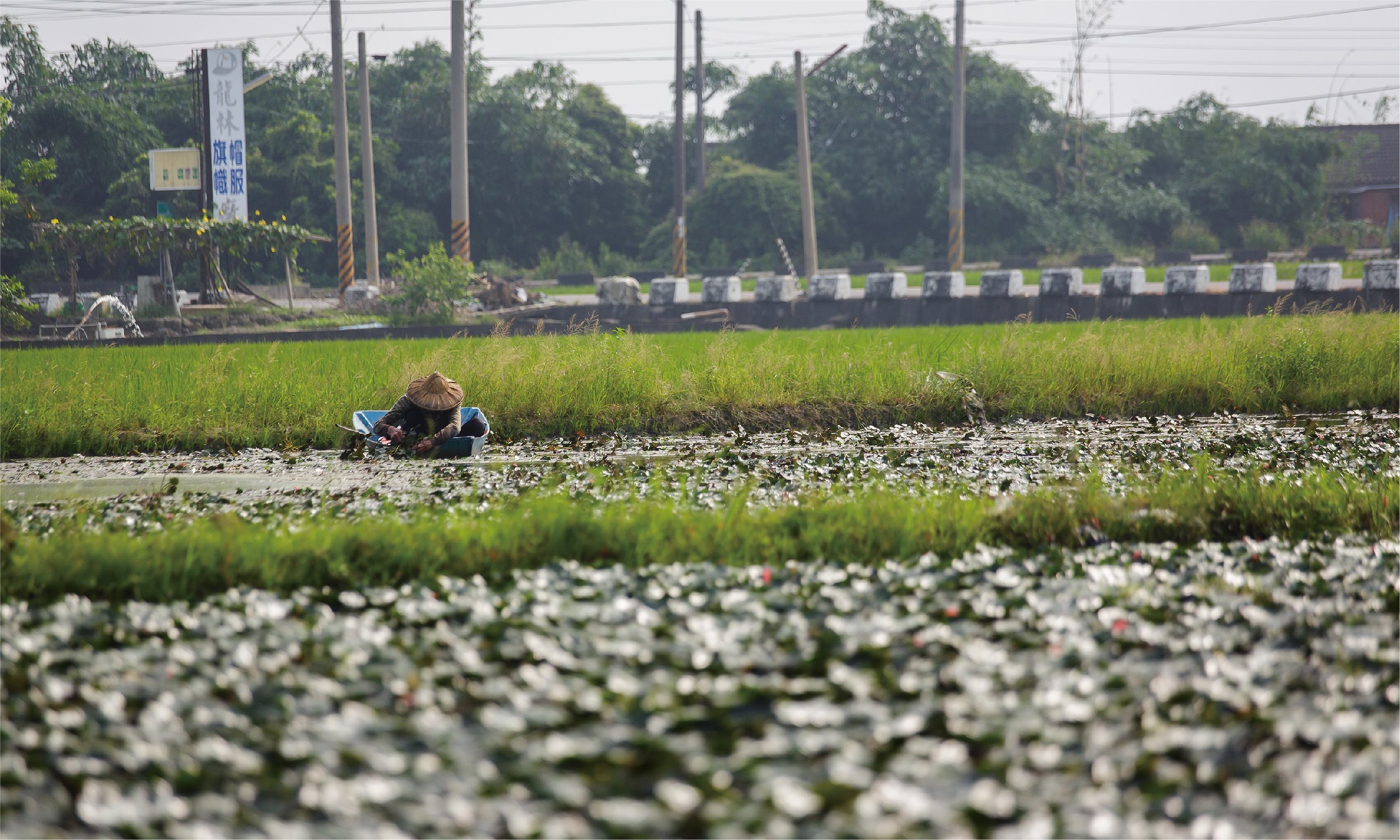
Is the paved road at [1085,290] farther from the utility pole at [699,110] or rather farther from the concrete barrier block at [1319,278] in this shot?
the utility pole at [699,110]

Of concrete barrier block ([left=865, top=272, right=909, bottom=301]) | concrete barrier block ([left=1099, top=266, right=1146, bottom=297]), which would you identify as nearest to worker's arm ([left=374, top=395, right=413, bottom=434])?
concrete barrier block ([left=865, top=272, right=909, bottom=301])

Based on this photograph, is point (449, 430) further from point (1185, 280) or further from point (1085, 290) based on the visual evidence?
point (1185, 280)

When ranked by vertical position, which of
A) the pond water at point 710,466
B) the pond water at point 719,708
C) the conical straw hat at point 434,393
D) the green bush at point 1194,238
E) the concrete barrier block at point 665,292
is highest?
the green bush at point 1194,238

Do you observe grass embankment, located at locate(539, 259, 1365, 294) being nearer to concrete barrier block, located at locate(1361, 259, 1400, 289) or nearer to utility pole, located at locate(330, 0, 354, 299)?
concrete barrier block, located at locate(1361, 259, 1400, 289)

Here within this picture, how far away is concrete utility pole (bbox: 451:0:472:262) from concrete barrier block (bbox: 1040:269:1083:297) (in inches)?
460

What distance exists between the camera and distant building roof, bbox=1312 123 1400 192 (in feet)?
141

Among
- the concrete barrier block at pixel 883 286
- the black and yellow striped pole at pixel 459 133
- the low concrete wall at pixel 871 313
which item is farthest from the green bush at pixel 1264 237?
the black and yellow striped pole at pixel 459 133

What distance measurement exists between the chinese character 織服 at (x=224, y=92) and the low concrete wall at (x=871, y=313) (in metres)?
7.68

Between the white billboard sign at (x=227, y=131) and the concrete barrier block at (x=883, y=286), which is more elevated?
the white billboard sign at (x=227, y=131)

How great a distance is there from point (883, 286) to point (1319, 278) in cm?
760

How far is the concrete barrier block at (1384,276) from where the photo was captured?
21328 millimetres

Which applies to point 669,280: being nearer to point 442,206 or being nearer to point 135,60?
point 442,206

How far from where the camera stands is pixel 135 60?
41625mm

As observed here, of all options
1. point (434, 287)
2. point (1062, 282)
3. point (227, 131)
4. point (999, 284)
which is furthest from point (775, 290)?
point (227, 131)
